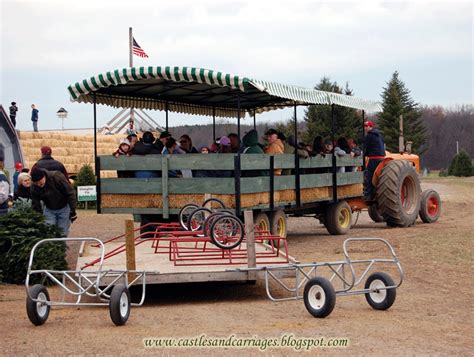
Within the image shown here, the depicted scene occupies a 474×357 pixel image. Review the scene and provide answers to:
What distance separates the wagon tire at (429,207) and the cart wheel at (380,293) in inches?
431

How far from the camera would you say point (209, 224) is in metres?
A: 10.6

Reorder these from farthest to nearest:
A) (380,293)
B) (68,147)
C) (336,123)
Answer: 1. (68,147)
2. (336,123)
3. (380,293)

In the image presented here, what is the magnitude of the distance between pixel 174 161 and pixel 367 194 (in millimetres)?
6345

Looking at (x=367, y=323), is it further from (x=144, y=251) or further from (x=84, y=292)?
(x=144, y=251)

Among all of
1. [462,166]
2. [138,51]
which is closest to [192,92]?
[138,51]

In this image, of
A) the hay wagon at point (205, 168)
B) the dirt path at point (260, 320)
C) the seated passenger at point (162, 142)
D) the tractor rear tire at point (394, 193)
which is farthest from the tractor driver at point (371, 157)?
the dirt path at point (260, 320)

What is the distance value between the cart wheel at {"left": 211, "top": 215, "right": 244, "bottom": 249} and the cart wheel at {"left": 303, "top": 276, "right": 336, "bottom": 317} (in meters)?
1.86

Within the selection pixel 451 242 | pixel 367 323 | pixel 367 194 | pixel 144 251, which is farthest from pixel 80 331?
pixel 367 194

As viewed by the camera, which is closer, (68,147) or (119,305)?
(119,305)

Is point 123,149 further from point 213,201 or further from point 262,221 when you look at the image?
point 262,221

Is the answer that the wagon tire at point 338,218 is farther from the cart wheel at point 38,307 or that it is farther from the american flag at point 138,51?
the american flag at point 138,51

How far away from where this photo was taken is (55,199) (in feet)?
41.9

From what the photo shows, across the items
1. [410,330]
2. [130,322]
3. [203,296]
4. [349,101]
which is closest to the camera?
[410,330]

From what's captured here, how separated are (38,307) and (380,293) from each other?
11.7 ft
